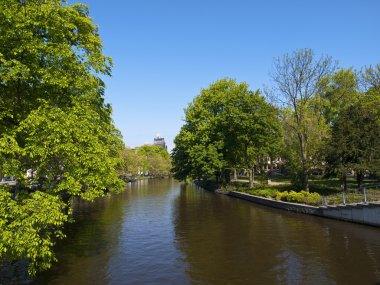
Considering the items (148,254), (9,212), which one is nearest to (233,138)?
(148,254)

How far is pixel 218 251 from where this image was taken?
20.3 metres

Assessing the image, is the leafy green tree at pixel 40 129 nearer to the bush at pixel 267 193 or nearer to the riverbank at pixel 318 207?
the riverbank at pixel 318 207

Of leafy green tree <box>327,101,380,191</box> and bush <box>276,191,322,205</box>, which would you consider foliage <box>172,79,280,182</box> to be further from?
leafy green tree <box>327,101,380,191</box>

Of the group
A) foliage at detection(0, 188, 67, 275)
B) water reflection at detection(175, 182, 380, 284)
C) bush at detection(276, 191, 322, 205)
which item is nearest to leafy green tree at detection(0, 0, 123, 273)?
foliage at detection(0, 188, 67, 275)

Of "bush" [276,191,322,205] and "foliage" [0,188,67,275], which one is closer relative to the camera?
"foliage" [0,188,67,275]

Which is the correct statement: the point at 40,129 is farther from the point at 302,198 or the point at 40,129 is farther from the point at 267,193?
the point at 267,193

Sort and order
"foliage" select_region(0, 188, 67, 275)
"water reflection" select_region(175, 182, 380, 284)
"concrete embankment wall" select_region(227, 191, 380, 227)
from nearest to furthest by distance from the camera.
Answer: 1. "foliage" select_region(0, 188, 67, 275)
2. "water reflection" select_region(175, 182, 380, 284)
3. "concrete embankment wall" select_region(227, 191, 380, 227)

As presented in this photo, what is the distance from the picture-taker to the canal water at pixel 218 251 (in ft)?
52.0

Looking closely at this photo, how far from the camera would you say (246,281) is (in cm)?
1516

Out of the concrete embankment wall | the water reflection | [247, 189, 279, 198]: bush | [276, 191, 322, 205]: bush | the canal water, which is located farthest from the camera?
[247, 189, 279, 198]: bush

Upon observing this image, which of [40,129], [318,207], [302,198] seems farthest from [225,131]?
[40,129]

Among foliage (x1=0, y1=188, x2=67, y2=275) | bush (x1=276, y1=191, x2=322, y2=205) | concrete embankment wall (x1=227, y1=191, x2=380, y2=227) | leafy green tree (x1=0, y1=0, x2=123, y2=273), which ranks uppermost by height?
leafy green tree (x1=0, y1=0, x2=123, y2=273)

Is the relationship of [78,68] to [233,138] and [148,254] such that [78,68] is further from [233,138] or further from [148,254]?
[233,138]

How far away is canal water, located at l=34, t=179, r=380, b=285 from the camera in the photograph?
52.0ft
